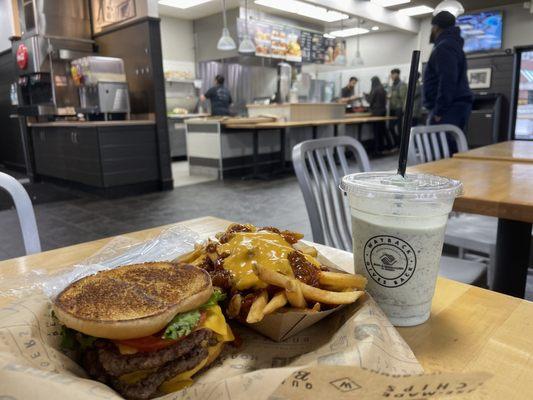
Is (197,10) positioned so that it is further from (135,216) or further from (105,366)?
(105,366)

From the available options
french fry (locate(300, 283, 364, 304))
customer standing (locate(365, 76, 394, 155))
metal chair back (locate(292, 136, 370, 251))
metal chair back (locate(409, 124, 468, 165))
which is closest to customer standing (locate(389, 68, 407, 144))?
customer standing (locate(365, 76, 394, 155))

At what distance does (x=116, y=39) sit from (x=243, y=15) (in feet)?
13.7

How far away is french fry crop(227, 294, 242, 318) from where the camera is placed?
0.64m

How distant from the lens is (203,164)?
7.77 meters

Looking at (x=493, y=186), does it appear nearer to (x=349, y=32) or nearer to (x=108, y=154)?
(x=108, y=154)

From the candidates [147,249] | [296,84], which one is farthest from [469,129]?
[147,249]

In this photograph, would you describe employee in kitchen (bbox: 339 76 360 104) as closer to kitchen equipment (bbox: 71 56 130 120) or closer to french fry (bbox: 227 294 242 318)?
kitchen equipment (bbox: 71 56 130 120)

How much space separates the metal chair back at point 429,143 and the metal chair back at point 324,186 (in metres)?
0.86

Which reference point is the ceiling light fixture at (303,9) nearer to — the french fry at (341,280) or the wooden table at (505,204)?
the wooden table at (505,204)

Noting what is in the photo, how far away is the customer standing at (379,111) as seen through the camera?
1062 centimetres

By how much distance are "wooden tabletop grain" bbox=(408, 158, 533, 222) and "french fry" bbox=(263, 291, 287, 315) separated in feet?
3.06

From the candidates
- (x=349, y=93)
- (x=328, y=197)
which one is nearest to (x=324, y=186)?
(x=328, y=197)

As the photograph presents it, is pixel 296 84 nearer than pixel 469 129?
No

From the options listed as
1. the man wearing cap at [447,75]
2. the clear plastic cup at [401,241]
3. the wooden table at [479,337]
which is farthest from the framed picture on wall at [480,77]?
the clear plastic cup at [401,241]
